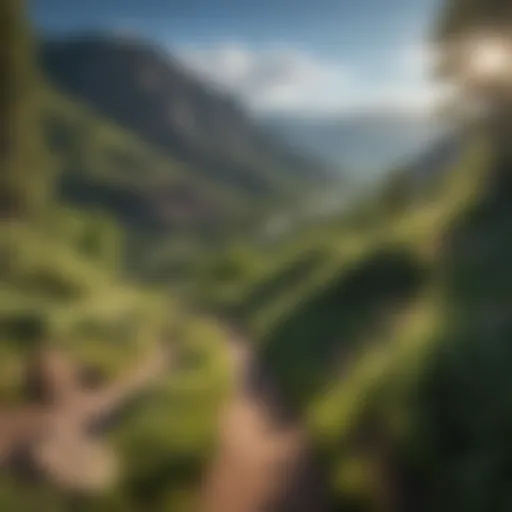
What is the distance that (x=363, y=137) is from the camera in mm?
2115

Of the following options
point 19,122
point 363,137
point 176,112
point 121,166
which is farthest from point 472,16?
point 19,122

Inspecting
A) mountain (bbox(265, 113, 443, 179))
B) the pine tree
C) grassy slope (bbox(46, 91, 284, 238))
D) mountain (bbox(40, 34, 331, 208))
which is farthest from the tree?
the pine tree

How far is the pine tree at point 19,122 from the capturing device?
2.01 metres

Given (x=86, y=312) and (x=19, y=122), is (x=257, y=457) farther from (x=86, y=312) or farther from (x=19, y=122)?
(x=19, y=122)

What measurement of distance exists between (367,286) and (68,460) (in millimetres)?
1095

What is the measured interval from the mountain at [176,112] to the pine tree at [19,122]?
0.07 m

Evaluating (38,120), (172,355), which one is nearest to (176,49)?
(38,120)

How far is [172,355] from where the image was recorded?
1990 millimetres

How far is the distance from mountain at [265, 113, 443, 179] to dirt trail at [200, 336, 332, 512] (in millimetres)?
730

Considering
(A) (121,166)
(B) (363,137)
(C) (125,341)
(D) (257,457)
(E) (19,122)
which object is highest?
(E) (19,122)

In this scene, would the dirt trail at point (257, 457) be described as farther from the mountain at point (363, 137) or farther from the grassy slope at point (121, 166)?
the mountain at point (363, 137)

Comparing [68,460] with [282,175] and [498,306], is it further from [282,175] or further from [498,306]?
[498,306]

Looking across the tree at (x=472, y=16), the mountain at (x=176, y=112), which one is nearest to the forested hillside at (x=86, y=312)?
the mountain at (x=176, y=112)

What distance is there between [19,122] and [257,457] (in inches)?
51.9
